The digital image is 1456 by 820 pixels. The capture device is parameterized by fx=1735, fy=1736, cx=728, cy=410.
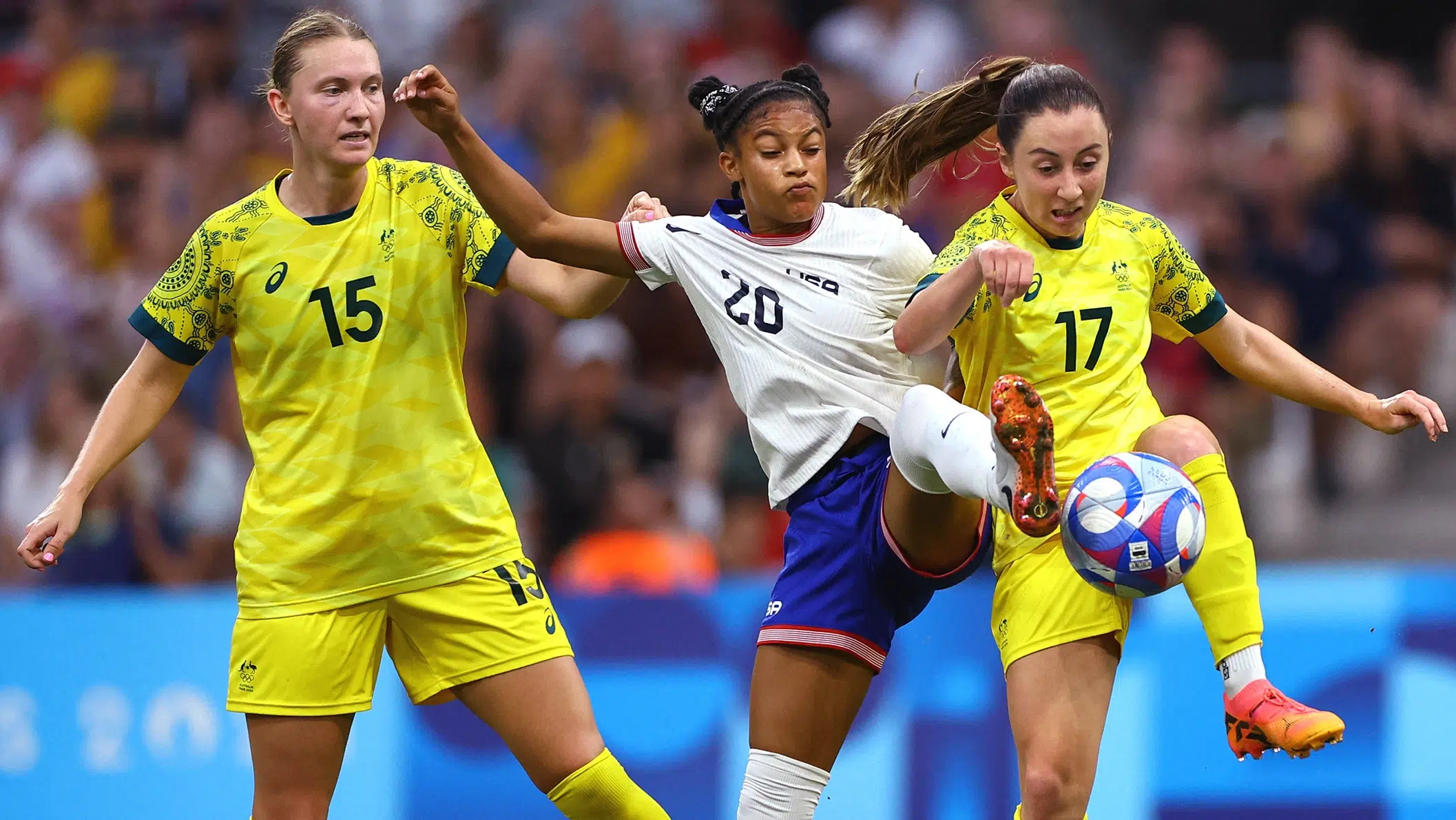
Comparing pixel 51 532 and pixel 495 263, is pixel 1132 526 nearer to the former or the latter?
pixel 495 263

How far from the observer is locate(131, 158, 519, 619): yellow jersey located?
13.9ft

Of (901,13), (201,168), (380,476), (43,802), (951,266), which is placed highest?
(901,13)

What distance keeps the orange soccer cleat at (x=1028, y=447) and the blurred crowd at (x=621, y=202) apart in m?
3.38

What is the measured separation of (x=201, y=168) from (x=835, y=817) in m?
5.17

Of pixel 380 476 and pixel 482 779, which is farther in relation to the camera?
pixel 482 779

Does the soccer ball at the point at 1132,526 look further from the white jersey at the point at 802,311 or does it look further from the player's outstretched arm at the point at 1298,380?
the player's outstretched arm at the point at 1298,380

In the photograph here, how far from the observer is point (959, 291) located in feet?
12.1

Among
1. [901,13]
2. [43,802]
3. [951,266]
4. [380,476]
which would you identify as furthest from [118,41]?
[951,266]

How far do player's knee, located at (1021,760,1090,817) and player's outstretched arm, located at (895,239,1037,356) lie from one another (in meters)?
0.99

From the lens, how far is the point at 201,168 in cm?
935

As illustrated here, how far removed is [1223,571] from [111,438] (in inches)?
107

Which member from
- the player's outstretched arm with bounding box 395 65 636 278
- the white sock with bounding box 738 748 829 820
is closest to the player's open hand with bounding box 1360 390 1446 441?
the white sock with bounding box 738 748 829 820

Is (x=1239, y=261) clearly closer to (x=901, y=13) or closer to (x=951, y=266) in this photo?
(x=901, y=13)

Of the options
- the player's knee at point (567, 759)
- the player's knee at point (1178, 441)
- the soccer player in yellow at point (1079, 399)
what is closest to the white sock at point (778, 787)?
the player's knee at point (567, 759)
